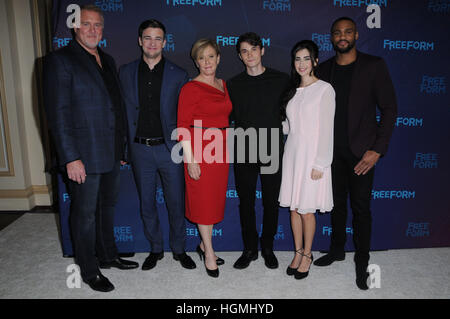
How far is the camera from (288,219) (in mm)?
3143

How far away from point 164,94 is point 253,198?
3.69ft

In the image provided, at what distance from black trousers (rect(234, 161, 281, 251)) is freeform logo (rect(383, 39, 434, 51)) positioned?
5.01 ft

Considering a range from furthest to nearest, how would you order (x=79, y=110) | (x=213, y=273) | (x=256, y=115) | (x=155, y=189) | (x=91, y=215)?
1. (x=155, y=189)
2. (x=213, y=273)
3. (x=256, y=115)
4. (x=91, y=215)
5. (x=79, y=110)

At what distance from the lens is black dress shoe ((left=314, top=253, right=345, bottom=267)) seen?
2.90m

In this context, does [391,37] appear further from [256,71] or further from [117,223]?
[117,223]

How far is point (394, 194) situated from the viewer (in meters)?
3.12

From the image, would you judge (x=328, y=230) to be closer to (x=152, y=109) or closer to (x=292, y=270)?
(x=292, y=270)

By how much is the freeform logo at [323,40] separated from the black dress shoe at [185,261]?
7.20ft

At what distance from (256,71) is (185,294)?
71.2 inches

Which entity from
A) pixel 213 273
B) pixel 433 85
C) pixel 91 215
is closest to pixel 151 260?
pixel 213 273

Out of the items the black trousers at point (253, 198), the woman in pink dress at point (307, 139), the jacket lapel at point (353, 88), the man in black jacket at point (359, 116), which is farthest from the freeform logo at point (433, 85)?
the black trousers at point (253, 198)

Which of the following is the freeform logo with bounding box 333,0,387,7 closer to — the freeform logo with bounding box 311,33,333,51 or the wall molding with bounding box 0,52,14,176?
the freeform logo with bounding box 311,33,333,51

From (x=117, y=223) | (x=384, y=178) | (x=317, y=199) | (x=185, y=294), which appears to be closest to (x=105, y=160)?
(x=117, y=223)

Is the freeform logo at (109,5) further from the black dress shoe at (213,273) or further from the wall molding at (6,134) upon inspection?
the black dress shoe at (213,273)
